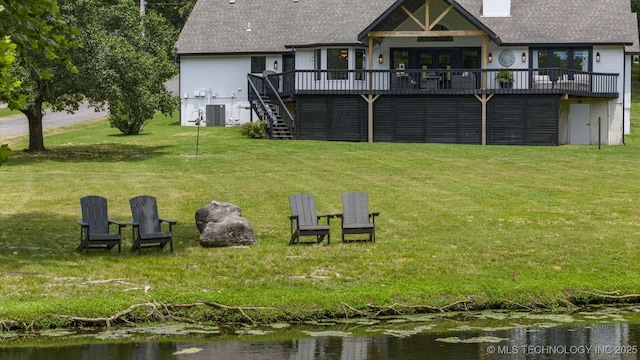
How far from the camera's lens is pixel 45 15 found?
18.9 metres

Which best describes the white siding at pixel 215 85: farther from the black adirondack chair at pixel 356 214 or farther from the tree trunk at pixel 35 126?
the black adirondack chair at pixel 356 214

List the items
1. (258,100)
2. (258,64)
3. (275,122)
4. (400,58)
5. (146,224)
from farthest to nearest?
(258,64) → (400,58) → (258,100) → (275,122) → (146,224)

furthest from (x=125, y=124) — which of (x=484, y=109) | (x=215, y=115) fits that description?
(x=484, y=109)

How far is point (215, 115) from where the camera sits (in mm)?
51438

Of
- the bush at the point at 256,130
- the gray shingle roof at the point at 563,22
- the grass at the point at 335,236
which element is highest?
the gray shingle roof at the point at 563,22

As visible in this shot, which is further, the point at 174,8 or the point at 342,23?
the point at 174,8

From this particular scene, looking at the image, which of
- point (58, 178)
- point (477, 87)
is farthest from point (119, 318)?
point (477, 87)

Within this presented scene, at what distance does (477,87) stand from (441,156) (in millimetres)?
7312

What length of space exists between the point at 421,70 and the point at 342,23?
715cm

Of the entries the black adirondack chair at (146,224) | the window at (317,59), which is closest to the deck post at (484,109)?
the window at (317,59)

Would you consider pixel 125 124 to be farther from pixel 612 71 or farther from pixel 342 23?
pixel 612 71

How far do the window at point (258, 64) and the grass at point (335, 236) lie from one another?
43.8 feet

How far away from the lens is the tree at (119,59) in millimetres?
35219

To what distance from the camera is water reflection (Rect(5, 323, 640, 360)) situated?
14.5 m
